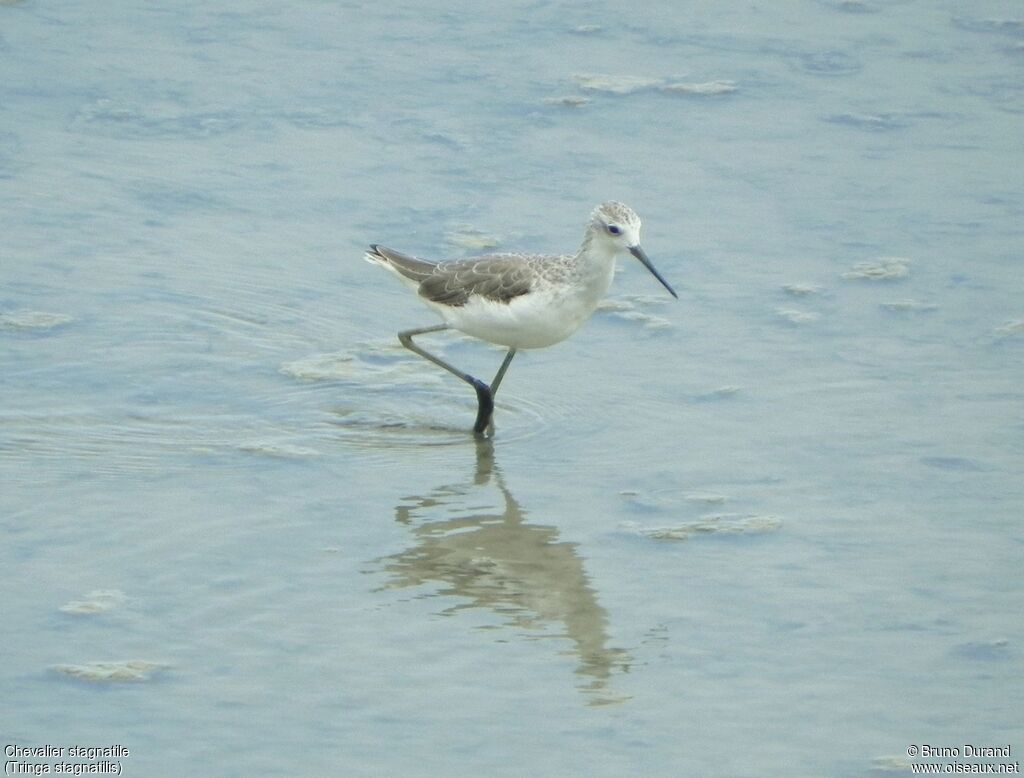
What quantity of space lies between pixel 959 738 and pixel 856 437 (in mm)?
2157

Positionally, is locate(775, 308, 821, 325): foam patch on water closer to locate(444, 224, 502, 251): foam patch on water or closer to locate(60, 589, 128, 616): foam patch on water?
locate(444, 224, 502, 251): foam patch on water

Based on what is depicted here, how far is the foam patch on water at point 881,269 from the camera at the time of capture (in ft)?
27.9

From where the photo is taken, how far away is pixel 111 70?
10.6 m

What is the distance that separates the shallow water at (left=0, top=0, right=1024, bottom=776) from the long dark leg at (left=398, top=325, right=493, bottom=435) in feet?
0.35

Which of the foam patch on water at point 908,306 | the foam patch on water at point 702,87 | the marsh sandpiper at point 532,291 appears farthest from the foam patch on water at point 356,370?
the foam patch on water at point 702,87

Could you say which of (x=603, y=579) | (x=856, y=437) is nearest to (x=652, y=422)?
(x=856, y=437)

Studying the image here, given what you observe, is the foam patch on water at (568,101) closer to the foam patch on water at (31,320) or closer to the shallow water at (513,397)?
the shallow water at (513,397)

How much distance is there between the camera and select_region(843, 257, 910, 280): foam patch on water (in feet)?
27.9

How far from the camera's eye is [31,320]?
7914 mm

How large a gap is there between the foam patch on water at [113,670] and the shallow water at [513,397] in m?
0.01

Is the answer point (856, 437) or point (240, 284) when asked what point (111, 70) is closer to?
point (240, 284)

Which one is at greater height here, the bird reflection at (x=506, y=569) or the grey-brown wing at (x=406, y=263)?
the grey-brown wing at (x=406, y=263)

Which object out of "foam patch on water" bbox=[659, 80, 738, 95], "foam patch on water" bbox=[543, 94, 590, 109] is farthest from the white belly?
"foam patch on water" bbox=[659, 80, 738, 95]

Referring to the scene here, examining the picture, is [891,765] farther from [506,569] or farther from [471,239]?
[471,239]
